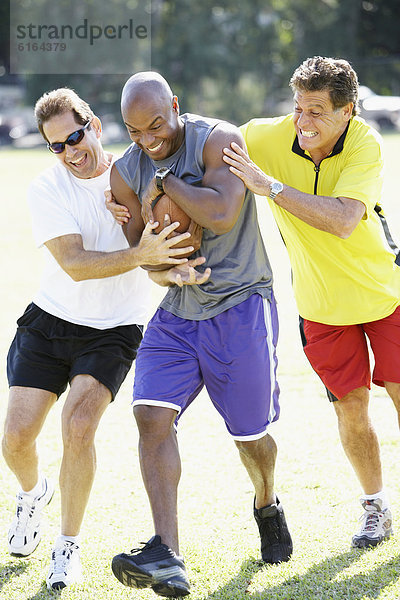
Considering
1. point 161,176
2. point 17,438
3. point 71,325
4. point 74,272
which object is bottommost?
point 17,438

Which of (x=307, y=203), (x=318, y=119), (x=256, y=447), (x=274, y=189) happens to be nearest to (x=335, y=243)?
(x=307, y=203)

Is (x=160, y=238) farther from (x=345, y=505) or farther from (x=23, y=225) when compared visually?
(x=23, y=225)

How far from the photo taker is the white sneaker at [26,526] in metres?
4.25

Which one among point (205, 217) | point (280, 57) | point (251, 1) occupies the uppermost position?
point (205, 217)

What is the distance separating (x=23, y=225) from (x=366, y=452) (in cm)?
1406

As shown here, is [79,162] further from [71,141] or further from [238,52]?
[238,52]

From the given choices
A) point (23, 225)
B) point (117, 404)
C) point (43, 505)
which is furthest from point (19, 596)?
point (23, 225)

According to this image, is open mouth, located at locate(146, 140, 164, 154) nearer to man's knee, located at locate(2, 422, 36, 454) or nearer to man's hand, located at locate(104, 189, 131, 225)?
man's hand, located at locate(104, 189, 131, 225)

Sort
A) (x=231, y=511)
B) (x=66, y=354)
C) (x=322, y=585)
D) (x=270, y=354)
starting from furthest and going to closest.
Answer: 1. (x=231, y=511)
2. (x=66, y=354)
3. (x=270, y=354)
4. (x=322, y=585)

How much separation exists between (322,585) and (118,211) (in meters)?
2.02

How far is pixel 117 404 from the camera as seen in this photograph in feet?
22.6

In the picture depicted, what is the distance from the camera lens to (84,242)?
14.5 feet

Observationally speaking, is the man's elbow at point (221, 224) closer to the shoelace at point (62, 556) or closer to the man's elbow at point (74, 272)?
the man's elbow at point (74, 272)

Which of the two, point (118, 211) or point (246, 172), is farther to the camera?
point (118, 211)
